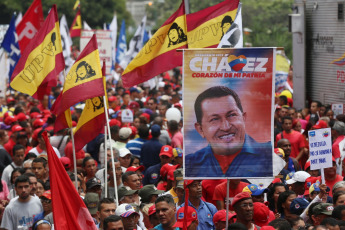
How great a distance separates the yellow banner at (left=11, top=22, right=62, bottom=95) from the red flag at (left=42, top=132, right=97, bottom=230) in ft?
14.9

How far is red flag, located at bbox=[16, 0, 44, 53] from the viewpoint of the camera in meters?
19.7

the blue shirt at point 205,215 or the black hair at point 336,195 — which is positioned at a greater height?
the black hair at point 336,195

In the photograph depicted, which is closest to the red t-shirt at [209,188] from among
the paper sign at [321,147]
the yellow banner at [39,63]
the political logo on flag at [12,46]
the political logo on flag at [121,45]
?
the paper sign at [321,147]

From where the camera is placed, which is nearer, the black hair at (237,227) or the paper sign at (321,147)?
the black hair at (237,227)

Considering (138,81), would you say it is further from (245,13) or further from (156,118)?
(245,13)

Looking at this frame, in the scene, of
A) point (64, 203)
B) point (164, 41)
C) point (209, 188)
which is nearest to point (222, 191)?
point (209, 188)

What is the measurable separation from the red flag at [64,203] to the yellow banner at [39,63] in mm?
4533

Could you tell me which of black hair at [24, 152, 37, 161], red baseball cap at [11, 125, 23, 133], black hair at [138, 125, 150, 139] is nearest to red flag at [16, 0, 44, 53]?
red baseball cap at [11, 125, 23, 133]

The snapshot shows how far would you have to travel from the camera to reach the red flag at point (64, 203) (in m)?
7.60

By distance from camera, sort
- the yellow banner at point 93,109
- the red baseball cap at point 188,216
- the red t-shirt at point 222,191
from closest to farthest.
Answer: the red baseball cap at point 188,216
the red t-shirt at point 222,191
the yellow banner at point 93,109

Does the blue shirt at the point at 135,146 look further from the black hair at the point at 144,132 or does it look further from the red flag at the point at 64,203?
the red flag at the point at 64,203

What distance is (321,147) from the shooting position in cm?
1050

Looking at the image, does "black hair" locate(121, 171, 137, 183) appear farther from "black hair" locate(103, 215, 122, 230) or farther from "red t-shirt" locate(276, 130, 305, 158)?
"red t-shirt" locate(276, 130, 305, 158)

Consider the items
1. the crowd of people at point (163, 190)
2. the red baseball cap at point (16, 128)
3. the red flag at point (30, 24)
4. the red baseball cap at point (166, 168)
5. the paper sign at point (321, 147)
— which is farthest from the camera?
the red flag at point (30, 24)
